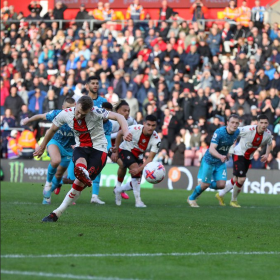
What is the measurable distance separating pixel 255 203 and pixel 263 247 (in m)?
9.54

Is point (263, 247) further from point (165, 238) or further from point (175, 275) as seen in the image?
point (175, 275)

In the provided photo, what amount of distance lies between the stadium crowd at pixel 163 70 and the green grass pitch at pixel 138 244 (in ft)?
35.5

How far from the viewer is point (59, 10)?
35625 mm

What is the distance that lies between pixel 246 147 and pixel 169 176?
8.43 metres

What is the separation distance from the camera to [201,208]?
1633cm

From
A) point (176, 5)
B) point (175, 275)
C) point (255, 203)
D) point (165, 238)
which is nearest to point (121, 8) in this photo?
point (176, 5)

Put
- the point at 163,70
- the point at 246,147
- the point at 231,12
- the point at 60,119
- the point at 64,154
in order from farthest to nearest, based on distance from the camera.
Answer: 1. the point at 231,12
2. the point at 163,70
3. the point at 246,147
4. the point at 64,154
5. the point at 60,119

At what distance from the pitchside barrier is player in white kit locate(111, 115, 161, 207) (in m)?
8.37

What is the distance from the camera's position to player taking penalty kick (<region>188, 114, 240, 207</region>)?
54.2ft

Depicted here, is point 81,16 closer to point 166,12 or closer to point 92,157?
point 166,12

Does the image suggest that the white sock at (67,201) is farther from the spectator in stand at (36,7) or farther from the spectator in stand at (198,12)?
the spectator in stand at (36,7)

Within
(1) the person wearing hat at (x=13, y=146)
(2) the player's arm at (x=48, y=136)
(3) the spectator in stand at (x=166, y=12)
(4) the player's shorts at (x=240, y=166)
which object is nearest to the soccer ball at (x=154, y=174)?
(4) the player's shorts at (x=240, y=166)

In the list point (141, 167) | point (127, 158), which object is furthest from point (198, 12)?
point (141, 167)

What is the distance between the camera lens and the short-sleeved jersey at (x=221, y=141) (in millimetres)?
16547
